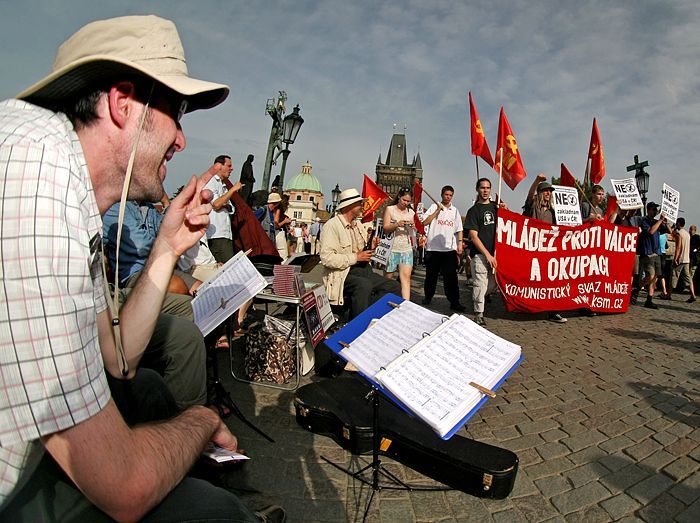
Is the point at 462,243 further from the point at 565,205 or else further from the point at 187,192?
the point at 187,192

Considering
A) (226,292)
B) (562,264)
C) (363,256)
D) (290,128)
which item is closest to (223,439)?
(226,292)

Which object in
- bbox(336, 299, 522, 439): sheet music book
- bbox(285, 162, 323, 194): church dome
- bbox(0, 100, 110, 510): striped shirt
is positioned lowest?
bbox(336, 299, 522, 439): sheet music book

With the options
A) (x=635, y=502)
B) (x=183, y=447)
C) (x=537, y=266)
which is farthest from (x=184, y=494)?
(x=537, y=266)

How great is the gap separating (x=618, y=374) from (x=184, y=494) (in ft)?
16.6

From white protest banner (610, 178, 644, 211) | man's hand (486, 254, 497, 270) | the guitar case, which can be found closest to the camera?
the guitar case

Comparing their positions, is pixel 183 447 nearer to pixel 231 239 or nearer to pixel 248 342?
pixel 248 342

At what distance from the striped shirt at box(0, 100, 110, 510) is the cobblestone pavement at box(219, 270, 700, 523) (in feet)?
5.23

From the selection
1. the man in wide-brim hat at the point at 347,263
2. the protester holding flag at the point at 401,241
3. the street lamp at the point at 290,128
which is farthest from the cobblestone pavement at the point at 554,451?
the street lamp at the point at 290,128

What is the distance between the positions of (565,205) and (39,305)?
8.22m

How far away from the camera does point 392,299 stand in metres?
2.50

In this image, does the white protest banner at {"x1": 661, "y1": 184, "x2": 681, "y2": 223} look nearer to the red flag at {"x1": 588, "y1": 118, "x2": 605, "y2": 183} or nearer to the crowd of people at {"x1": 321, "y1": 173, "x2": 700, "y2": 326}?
the crowd of people at {"x1": 321, "y1": 173, "x2": 700, "y2": 326}

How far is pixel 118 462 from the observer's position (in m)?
0.87

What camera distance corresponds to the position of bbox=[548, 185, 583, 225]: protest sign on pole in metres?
7.35

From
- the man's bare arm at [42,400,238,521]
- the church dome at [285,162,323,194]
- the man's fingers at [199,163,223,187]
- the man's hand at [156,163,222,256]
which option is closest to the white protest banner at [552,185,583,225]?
the man's fingers at [199,163,223,187]
